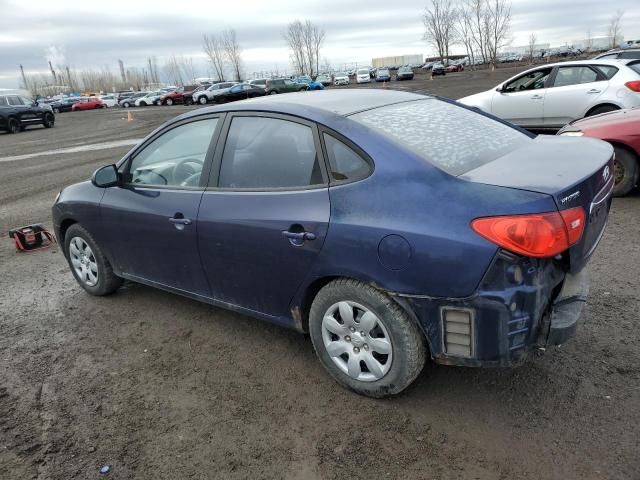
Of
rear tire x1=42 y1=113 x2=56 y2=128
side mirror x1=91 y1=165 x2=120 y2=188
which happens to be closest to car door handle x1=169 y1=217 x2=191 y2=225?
side mirror x1=91 y1=165 x2=120 y2=188

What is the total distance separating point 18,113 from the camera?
25625 millimetres

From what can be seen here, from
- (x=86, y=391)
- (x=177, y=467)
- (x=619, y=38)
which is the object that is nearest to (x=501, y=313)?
(x=177, y=467)

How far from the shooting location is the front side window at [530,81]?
32.9 feet

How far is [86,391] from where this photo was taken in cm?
325

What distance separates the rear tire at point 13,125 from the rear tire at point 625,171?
27.1 metres

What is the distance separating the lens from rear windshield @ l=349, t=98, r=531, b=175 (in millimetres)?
2789

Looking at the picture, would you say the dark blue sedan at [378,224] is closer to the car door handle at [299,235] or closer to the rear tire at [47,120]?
the car door handle at [299,235]

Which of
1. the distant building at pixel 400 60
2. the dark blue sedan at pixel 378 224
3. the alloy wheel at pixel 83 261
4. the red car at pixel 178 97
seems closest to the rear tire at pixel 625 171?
the dark blue sedan at pixel 378 224

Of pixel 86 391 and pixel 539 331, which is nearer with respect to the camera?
pixel 539 331

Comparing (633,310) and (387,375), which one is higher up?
(387,375)

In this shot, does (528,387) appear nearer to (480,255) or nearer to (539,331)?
(539,331)

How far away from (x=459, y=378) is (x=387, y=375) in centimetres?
55

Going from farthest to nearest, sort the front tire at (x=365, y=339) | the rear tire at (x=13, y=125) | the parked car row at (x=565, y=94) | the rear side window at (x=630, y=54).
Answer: the rear tire at (x=13, y=125), the rear side window at (x=630, y=54), the parked car row at (x=565, y=94), the front tire at (x=365, y=339)

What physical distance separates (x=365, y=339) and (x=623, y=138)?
15.5ft
